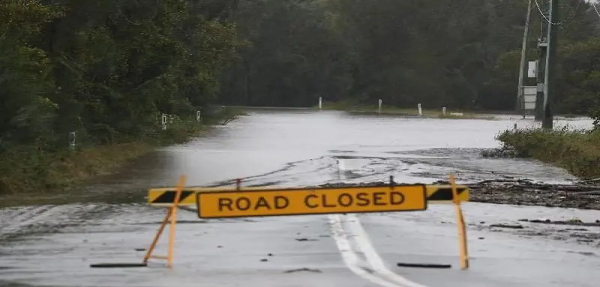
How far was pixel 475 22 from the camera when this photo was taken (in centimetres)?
9212

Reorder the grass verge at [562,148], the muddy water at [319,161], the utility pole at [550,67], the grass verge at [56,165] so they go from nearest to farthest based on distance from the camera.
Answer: the grass verge at [56,165] → the muddy water at [319,161] → the grass verge at [562,148] → the utility pole at [550,67]

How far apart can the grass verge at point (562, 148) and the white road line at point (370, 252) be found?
9.61m

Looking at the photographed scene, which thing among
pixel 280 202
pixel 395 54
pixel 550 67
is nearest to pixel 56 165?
pixel 280 202

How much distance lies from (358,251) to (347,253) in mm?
227

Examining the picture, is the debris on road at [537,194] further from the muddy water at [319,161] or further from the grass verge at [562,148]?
the grass verge at [562,148]

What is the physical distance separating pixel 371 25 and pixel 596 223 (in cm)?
7670

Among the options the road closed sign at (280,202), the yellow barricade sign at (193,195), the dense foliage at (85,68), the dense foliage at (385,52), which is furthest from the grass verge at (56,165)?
the dense foliage at (385,52)

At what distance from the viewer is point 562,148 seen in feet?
91.0

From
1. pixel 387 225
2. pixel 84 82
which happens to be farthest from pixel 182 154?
pixel 387 225

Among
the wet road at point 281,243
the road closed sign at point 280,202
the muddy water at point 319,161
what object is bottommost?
the muddy water at point 319,161

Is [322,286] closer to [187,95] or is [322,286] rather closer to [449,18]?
[187,95]

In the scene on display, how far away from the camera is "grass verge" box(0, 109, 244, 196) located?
1817 cm

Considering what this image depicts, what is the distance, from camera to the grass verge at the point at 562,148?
2309 centimetres

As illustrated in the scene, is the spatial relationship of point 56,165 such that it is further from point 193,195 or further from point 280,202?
point 280,202
